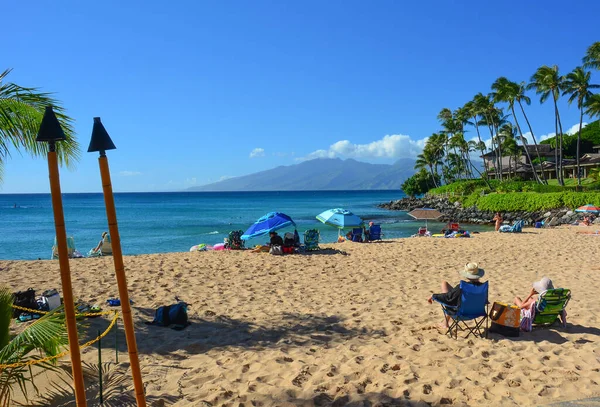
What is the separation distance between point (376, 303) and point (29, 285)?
7.57 meters

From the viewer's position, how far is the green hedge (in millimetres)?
30781

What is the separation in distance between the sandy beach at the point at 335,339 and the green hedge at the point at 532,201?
74.1 feet

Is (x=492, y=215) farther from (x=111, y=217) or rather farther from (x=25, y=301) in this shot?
(x=111, y=217)

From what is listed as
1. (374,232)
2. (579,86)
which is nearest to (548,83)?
(579,86)

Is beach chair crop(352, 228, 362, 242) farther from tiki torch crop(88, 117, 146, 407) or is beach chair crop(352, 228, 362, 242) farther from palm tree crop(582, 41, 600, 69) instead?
palm tree crop(582, 41, 600, 69)

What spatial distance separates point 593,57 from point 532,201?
497 inches

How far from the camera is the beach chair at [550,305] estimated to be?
19.7 feet

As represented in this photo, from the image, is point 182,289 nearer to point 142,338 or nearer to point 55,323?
point 142,338

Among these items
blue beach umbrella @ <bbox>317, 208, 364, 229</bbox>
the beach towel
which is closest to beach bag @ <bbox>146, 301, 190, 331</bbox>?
the beach towel

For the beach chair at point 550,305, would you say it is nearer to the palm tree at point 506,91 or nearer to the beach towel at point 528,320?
the beach towel at point 528,320

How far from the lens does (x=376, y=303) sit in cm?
782

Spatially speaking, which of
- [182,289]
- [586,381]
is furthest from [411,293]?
[182,289]

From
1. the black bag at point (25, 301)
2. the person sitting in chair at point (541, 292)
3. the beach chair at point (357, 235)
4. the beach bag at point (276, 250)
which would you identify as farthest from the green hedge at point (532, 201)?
the black bag at point (25, 301)

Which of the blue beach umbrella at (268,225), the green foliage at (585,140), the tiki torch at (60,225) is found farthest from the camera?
the green foliage at (585,140)
